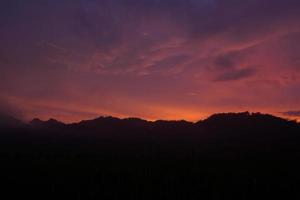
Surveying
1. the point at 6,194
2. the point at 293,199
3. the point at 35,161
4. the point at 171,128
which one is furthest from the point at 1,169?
the point at 171,128

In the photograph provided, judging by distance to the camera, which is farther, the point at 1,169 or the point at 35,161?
the point at 35,161

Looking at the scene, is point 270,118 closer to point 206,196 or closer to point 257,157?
point 257,157

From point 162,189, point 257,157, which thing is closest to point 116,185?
point 162,189

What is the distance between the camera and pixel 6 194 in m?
30.2

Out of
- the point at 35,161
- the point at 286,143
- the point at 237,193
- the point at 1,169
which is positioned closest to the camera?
the point at 237,193

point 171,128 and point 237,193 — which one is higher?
point 171,128

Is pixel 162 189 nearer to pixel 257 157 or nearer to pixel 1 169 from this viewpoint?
pixel 1 169

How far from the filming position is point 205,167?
44.8 m

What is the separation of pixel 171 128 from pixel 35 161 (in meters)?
70.3

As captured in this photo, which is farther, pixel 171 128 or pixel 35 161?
pixel 171 128

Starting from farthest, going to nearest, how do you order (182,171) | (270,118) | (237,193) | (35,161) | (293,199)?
(270,118), (35,161), (182,171), (237,193), (293,199)

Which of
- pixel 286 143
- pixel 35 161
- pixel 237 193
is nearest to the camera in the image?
pixel 237 193

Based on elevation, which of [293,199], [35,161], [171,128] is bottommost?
[293,199]

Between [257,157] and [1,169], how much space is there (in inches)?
1500
